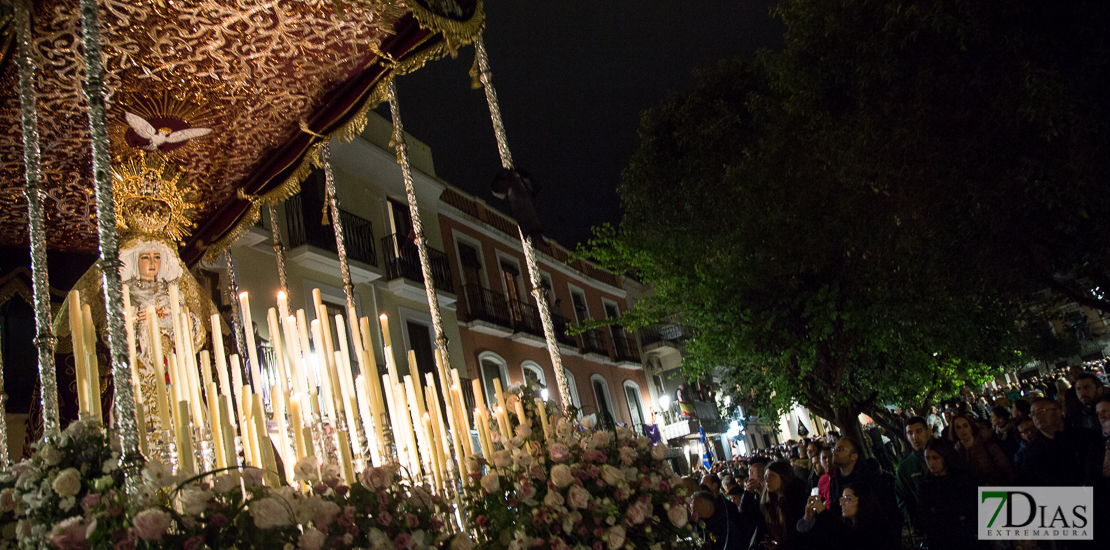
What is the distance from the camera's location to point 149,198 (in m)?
4.68

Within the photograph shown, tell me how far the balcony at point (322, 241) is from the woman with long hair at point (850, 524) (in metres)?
8.92

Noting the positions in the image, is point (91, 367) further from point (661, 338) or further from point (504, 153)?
point (661, 338)

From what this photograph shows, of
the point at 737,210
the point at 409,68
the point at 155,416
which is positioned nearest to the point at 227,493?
the point at 155,416

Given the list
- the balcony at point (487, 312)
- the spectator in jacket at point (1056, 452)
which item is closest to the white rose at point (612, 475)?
the spectator in jacket at point (1056, 452)

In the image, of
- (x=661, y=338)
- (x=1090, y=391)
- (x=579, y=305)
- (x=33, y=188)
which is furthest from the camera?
(x=661, y=338)

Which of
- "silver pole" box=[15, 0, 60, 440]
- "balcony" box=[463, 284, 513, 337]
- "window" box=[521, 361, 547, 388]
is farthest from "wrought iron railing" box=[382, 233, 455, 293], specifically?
"silver pole" box=[15, 0, 60, 440]

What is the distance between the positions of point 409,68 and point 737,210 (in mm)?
7053

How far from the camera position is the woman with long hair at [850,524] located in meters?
4.38

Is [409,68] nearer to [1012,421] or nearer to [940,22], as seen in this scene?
[940,22]

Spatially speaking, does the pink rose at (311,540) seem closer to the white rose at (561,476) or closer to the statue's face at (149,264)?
the white rose at (561,476)

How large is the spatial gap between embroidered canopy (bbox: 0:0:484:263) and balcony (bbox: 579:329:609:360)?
15.8 m

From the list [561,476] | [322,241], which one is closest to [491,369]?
[322,241]

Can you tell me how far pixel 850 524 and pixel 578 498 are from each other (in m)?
2.24

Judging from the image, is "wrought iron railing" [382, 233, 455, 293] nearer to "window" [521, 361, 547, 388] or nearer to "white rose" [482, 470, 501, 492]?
"window" [521, 361, 547, 388]
